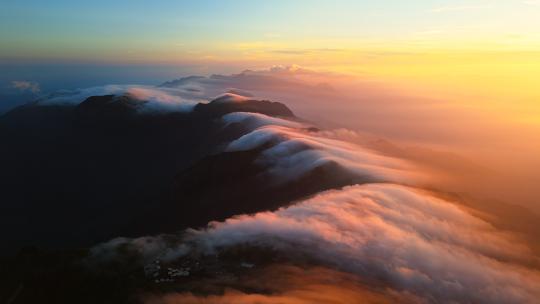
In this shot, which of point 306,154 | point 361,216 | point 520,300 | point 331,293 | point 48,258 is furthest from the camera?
point 306,154

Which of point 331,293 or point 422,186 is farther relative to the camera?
point 422,186

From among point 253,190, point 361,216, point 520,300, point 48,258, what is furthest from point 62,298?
point 253,190

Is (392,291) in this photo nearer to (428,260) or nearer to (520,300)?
(428,260)

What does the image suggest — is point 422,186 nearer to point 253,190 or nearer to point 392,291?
point 253,190

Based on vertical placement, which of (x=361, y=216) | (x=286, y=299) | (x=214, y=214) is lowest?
(x=214, y=214)

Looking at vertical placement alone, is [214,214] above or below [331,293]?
below

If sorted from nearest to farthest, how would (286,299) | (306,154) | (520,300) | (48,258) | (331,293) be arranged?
(286,299) → (331,293) → (48,258) → (520,300) → (306,154)

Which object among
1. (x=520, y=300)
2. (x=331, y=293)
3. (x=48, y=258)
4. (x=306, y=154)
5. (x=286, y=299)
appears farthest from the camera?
(x=306, y=154)

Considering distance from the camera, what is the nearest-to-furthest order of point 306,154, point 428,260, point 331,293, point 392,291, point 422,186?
point 331,293 < point 392,291 < point 428,260 < point 422,186 < point 306,154

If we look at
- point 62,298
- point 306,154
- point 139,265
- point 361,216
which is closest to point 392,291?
point 361,216
